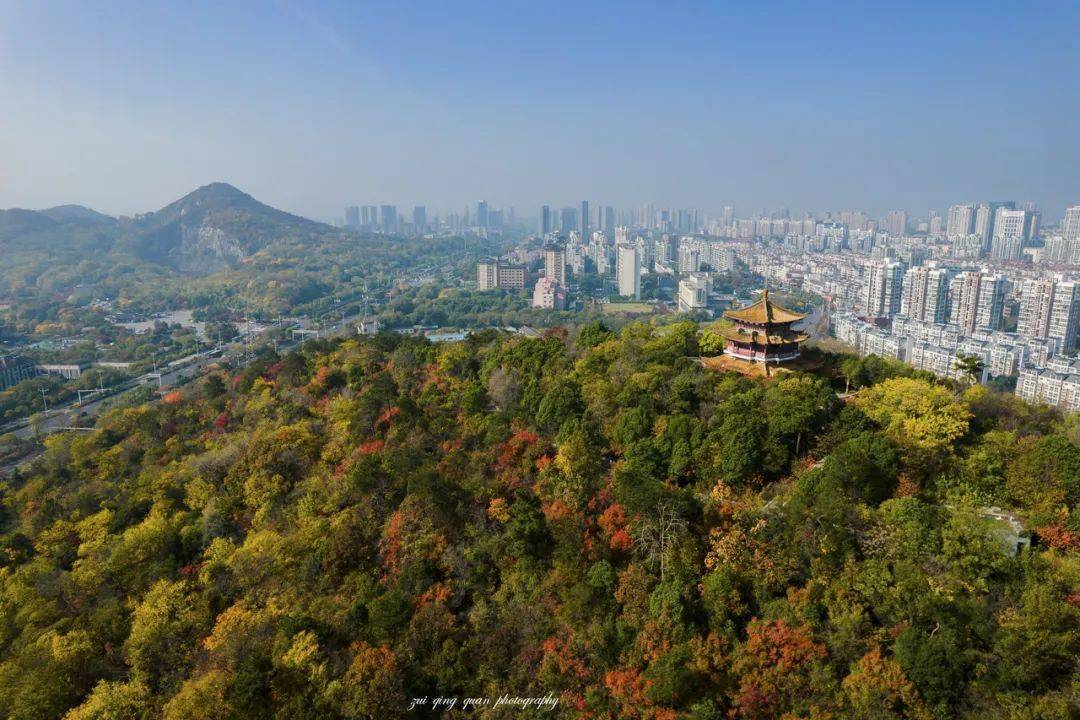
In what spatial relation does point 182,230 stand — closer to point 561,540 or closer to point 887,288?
point 887,288

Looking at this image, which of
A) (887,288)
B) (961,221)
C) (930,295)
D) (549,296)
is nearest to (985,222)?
(961,221)

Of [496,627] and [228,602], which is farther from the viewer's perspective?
[228,602]

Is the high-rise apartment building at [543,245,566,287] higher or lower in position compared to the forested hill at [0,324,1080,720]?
higher

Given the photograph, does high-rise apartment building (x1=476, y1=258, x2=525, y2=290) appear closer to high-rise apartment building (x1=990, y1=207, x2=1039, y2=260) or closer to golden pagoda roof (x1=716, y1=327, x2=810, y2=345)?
golden pagoda roof (x1=716, y1=327, x2=810, y2=345)

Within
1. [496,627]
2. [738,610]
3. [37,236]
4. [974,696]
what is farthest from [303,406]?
[37,236]

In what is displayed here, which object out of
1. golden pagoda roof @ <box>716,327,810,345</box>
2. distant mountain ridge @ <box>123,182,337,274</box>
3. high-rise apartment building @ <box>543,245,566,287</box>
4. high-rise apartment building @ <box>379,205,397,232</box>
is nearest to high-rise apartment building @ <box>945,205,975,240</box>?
high-rise apartment building @ <box>543,245,566,287</box>

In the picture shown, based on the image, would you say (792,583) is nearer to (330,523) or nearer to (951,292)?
(330,523)
